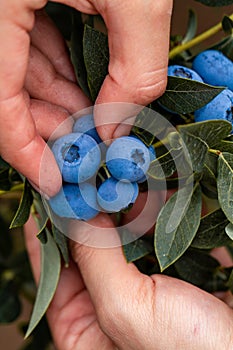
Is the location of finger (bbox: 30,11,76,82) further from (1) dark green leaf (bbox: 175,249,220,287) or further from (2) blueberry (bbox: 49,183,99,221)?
(1) dark green leaf (bbox: 175,249,220,287)

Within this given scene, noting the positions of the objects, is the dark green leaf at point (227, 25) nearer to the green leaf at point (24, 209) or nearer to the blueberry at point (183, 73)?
the blueberry at point (183, 73)

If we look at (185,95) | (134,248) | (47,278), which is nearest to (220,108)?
(185,95)

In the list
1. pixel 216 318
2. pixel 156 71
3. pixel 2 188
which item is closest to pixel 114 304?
pixel 216 318

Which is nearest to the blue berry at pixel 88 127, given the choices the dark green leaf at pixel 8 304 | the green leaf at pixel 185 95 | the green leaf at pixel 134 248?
→ the green leaf at pixel 185 95

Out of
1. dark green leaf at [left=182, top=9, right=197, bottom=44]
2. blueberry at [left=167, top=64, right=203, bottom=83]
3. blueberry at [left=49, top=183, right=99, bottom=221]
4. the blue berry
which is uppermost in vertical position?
blueberry at [left=167, top=64, right=203, bottom=83]

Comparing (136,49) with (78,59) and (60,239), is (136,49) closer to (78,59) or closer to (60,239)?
(78,59)

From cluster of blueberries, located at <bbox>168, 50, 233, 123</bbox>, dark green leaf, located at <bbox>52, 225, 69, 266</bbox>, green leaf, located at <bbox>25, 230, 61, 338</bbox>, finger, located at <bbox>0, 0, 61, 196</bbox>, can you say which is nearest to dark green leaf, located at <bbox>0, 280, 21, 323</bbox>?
green leaf, located at <bbox>25, 230, 61, 338</bbox>
